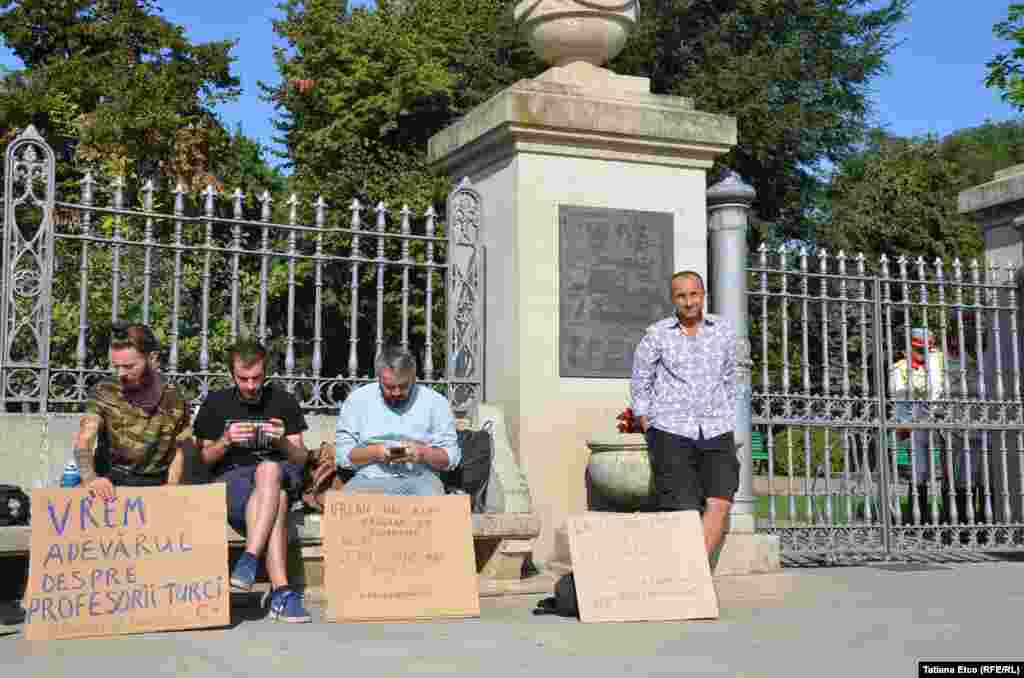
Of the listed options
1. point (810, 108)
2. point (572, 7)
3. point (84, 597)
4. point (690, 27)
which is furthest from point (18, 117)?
point (84, 597)

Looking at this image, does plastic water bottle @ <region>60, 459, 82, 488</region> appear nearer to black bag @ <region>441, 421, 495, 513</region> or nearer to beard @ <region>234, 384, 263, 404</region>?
beard @ <region>234, 384, 263, 404</region>

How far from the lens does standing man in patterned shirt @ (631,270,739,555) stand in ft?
19.1

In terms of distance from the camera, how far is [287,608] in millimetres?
5102

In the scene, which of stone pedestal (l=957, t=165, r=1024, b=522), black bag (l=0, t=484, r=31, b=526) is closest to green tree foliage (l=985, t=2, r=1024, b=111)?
stone pedestal (l=957, t=165, r=1024, b=522)

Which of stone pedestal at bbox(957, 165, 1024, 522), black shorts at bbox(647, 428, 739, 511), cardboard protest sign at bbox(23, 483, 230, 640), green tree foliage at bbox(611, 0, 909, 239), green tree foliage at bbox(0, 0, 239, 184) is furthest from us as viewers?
green tree foliage at bbox(0, 0, 239, 184)

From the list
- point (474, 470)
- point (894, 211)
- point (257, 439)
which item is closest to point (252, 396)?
point (257, 439)

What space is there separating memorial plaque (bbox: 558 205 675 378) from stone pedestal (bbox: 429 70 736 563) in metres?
0.07

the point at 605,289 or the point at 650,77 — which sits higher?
the point at 650,77

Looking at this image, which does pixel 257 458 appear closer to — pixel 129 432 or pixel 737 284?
pixel 129 432

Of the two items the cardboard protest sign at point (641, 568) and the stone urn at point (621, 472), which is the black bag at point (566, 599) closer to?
the cardboard protest sign at point (641, 568)

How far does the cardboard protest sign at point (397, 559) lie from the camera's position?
5164 millimetres

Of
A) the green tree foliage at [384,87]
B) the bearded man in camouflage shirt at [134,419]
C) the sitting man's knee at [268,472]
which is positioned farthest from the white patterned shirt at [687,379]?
the green tree foliage at [384,87]

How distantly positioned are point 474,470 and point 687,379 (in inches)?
53.2

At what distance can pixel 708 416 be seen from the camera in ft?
19.2
